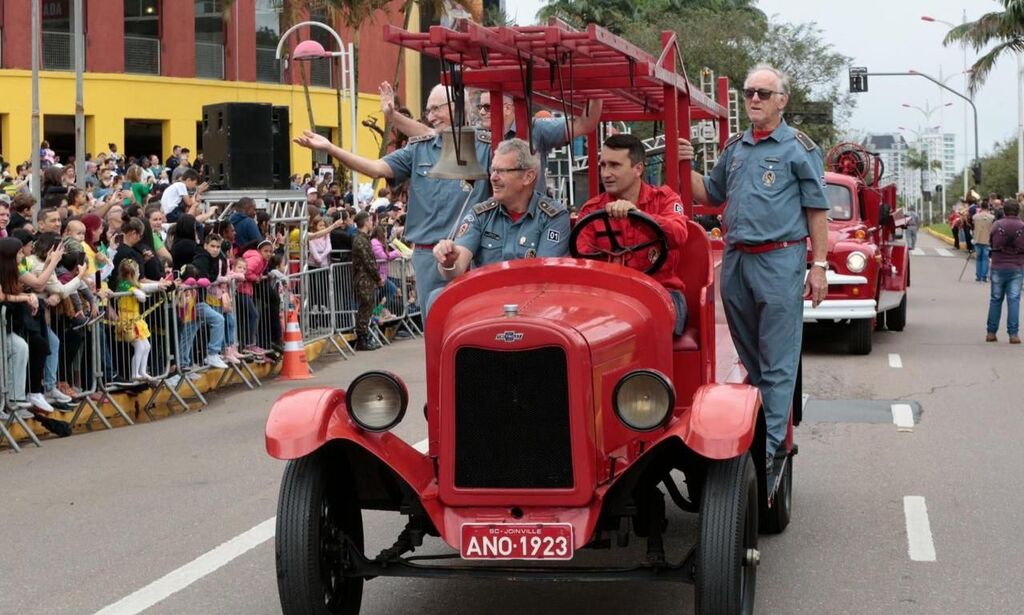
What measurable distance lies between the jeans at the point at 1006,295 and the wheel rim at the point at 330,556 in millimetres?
13617

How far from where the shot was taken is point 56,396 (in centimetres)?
1133

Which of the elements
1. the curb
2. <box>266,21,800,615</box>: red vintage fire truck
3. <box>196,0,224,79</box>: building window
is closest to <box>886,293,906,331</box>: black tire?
<box>266,21,800,615</box>: red vintage fire truck

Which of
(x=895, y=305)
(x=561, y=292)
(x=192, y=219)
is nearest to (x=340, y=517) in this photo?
(x=561, y=292)

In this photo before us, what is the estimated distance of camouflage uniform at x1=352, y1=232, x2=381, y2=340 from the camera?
703 inches

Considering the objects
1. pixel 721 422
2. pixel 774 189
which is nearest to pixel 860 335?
pixel 774 189

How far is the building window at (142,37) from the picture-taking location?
3719 centimetres

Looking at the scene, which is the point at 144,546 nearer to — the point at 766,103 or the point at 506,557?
the point at 506,557

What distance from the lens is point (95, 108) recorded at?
36219 mm

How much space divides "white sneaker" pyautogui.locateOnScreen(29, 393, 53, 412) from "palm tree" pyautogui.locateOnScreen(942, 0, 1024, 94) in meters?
38.0

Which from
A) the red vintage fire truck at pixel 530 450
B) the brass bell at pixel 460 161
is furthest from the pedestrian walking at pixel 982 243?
the red vintage fire truck at pixel 530 450

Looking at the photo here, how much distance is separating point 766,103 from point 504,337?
103 inches

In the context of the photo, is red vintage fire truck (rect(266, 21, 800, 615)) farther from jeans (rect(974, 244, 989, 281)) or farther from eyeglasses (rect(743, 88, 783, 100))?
jeans (rect(974, 244, 989, 281))

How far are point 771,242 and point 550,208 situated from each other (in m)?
1.31

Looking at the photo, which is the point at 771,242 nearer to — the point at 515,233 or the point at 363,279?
the point at 515,233
